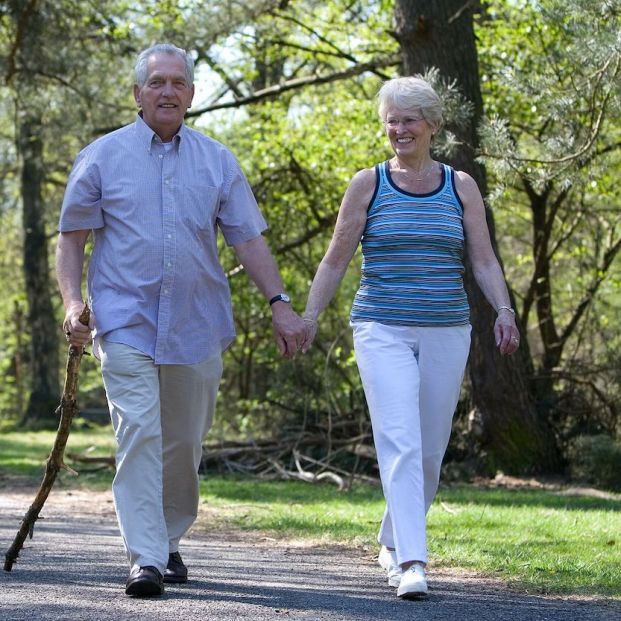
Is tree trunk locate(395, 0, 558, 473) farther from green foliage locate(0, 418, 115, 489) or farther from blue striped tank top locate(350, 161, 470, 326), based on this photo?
blue striped tank top locate(350, 161, 470, 326)

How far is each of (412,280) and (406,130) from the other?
2.18 ft

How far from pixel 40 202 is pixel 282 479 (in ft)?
51.4

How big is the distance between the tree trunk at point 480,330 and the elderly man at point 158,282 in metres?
6.24

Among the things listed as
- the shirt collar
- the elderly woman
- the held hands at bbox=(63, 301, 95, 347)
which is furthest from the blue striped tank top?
the held hands at bbox=(63, 301, 95, 347)

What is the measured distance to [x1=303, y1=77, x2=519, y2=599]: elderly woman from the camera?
211 inches

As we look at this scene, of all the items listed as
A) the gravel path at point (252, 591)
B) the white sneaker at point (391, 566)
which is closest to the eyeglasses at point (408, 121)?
the white sneaker at point (391, 566)

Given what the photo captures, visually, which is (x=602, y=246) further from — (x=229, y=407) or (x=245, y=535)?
(x=245, y=535)

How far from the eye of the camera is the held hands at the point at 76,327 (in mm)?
5129

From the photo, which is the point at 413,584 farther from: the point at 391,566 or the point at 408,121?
the point at 408,121

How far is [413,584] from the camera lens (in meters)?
4.96

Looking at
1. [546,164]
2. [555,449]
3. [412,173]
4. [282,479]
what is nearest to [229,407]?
[282,479]

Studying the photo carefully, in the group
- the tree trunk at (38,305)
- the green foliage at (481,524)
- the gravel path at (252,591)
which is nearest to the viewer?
the gravel path at (252,591)

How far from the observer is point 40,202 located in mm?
26469

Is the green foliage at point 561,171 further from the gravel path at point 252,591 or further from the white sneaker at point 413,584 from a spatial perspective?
the white sneaker at point 413,584
